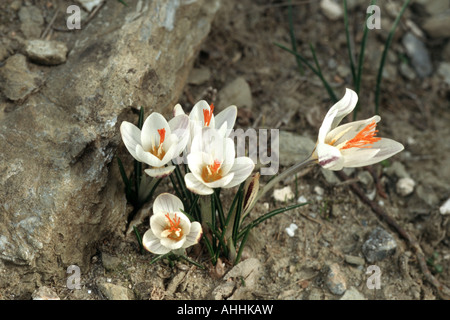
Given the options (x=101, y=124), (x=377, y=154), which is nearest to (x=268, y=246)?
(x=377, y=154)

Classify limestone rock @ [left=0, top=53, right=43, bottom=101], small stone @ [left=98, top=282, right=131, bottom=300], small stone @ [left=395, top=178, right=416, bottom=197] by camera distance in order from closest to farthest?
small stone @ [left=98, top=282, right=131, bottom=300], limestone rock @ [left=0, top=53, right=43, bottom=101], small stone @ [left=395, top=178, right=416, bottom=197]

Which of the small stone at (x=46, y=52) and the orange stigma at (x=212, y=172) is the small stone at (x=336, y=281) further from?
the small stone at (x=46, y=52)

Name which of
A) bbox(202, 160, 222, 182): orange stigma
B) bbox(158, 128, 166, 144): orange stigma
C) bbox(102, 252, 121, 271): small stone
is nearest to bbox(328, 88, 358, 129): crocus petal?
bbox(202, 160, 222, 182): orange stigma

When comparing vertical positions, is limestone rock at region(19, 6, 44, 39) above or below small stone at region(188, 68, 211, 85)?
above

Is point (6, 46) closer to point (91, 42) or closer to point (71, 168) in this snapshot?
point (91, 42)

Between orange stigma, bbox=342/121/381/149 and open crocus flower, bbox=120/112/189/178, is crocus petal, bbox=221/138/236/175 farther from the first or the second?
orange stigma, bbox=342/121/381/149

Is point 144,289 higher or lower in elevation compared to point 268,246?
higher
